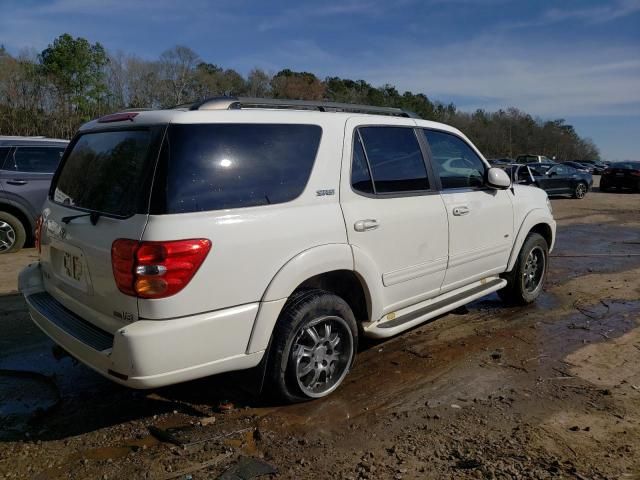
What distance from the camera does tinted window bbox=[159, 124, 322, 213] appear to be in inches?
108

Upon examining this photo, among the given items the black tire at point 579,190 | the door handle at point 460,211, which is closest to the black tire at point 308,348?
the door handle at point 460,211

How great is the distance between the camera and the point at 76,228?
9.93 ft

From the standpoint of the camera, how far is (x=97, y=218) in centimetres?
288

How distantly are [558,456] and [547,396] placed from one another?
78 centimetres

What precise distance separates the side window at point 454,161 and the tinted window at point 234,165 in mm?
1435

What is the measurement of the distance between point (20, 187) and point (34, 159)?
56 centimetres

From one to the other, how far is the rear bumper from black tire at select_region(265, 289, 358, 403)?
21 centimetres

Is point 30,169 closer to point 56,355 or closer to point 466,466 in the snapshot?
point 56,355

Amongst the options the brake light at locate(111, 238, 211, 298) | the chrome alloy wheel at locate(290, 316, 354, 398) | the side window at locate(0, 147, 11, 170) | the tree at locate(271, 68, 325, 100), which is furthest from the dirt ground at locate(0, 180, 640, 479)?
the tree at locate(271, 68, 325, 100)

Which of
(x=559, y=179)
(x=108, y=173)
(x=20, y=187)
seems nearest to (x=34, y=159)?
(x=20, y=187)

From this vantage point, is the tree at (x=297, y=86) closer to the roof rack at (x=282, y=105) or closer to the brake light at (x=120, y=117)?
the roof rack at (x=282, y=105)

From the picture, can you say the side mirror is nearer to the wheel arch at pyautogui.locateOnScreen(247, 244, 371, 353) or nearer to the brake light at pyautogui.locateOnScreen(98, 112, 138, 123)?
the wheel arch at pyautogui.locateOnScreen(247, 244, 371, 353)

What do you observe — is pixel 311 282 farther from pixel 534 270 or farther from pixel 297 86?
pixel 297 86

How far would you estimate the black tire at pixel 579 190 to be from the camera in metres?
21.3
